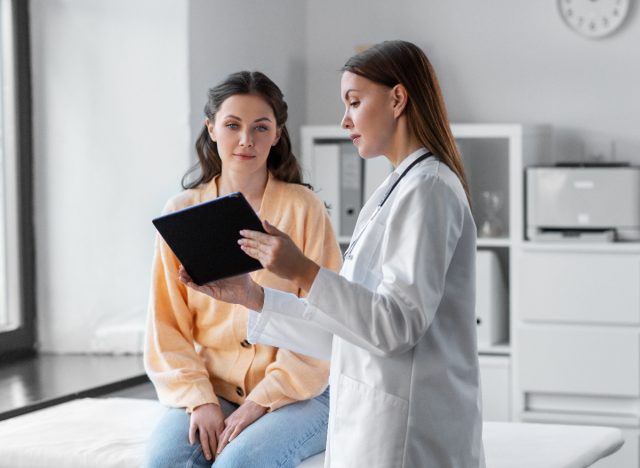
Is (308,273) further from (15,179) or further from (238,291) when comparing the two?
(15,179)

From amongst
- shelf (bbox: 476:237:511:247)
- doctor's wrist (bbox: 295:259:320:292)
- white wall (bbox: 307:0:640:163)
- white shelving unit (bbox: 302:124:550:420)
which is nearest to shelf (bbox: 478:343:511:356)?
white shelving unit (bbox: 302:124:550:420)

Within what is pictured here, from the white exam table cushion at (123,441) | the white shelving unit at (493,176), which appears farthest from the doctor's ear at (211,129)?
the white shelving unit at (493,176)

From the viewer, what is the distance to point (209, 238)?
71.5 inches

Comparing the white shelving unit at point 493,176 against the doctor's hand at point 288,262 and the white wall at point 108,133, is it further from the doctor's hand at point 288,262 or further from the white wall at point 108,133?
the doctor's hand at point 288,262

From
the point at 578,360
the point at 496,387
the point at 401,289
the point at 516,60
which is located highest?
the point at 516,60

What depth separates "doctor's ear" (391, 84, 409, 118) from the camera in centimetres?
166

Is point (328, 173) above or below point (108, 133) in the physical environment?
below

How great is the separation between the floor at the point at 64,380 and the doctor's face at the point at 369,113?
136 centimetres

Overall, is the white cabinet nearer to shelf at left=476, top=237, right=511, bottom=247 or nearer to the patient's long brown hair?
shelf at left=476, top=237, right=511, bottom=247

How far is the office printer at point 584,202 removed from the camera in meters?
3.84

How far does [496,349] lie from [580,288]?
15.4 inches

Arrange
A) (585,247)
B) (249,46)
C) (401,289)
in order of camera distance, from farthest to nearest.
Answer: (249,46), (585,247), (401,289)

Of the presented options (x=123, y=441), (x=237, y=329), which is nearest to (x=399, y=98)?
(x=237, y=329)

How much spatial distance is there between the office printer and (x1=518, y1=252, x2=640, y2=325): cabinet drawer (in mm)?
92
